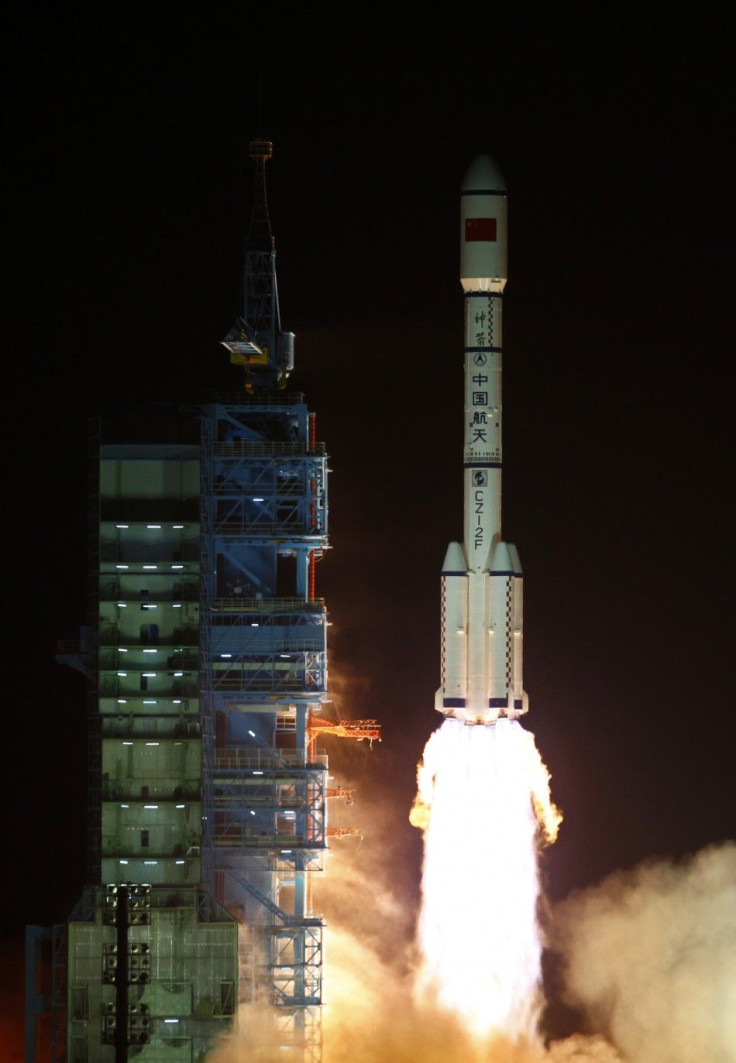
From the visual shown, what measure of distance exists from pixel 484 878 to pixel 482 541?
5.90 meters

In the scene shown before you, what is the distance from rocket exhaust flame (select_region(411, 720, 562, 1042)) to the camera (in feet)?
169

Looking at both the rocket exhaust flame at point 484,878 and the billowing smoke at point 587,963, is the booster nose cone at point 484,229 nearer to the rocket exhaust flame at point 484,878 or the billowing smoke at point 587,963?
the rocket exhaust flame at point 484,878

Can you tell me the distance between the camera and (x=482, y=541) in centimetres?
5141

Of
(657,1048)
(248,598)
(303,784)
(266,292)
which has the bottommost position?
(657,1048)

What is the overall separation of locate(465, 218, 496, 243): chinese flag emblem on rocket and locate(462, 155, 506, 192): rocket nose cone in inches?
21.2

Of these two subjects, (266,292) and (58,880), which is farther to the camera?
(58,880)

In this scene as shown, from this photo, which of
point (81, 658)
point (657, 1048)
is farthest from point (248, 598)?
point (657, 1048)

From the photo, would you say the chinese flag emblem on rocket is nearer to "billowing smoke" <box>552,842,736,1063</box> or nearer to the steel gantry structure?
the steel gantry structure

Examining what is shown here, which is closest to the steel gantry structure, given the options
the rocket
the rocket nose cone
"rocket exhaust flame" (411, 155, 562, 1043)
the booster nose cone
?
"rocket exhaust flame" (411, 155, 562, 1043)

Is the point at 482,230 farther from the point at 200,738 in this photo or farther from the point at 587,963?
the point at 587,963

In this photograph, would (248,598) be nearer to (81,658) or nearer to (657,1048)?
(81,658)

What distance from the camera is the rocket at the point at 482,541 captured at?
5119 centimetres

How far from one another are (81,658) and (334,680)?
582cm

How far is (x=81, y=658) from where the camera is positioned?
52156 millimetres
